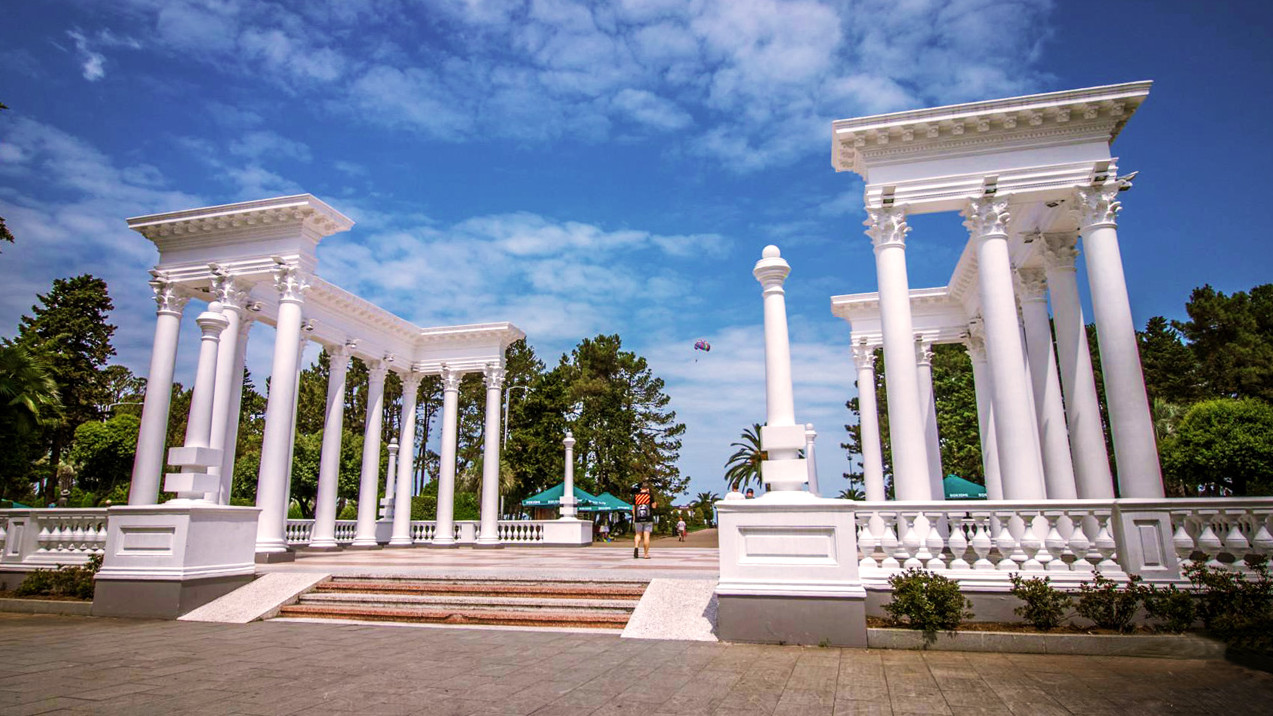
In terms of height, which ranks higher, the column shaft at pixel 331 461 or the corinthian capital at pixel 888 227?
the corinthian capital at pixel 888 227

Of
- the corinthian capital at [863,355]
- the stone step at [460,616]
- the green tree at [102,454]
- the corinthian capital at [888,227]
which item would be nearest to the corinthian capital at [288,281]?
the stone step at [460,616]

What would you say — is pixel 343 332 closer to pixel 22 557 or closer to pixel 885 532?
pixel 22 557

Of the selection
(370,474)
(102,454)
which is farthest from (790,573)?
(102,454)

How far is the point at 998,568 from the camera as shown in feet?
27.5

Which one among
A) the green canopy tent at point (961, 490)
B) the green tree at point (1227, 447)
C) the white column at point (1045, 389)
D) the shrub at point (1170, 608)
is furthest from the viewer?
the green canopy tent at point (961, 490)

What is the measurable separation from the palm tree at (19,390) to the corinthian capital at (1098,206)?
27.7 m

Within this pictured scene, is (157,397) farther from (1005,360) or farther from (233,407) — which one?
(1005,360)

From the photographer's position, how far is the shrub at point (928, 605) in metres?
7.52

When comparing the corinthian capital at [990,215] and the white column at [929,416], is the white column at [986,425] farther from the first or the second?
the corinthian capital at [990,215]

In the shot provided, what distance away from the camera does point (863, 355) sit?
22.1 meters

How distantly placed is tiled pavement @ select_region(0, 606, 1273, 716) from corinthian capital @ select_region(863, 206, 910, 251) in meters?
8.11

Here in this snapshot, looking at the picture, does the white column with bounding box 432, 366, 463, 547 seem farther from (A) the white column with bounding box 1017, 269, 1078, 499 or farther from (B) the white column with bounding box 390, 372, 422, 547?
(A) the white column with bounding box 1017, 269, 1078, 499

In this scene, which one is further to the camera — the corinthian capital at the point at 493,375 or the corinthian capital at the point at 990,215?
the corinthian capital at the point at 493,375

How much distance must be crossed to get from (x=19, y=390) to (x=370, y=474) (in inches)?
408
